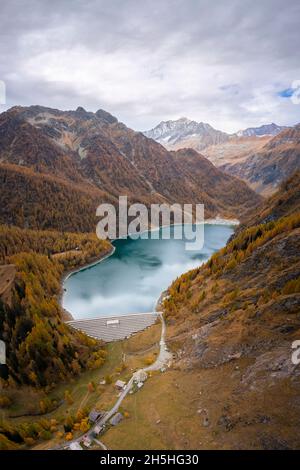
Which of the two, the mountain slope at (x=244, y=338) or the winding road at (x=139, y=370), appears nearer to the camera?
the mountain slope at (x=244, y=338)

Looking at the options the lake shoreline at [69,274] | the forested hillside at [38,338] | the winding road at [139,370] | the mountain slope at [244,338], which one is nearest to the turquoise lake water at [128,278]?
the lake shoreline at [69,274]

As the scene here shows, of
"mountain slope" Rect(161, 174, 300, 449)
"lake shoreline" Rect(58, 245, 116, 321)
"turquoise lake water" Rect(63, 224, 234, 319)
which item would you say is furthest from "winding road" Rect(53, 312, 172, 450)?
"lake shoreline" Rect(58, 245, 116, 321)

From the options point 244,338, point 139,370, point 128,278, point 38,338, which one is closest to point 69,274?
point 128,278

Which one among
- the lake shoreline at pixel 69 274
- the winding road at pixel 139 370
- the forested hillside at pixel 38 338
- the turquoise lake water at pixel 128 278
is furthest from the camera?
the turquoise lake water at pixel 128 278

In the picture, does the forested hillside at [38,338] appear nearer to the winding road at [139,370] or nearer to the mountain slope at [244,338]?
the winding road at [139,370]

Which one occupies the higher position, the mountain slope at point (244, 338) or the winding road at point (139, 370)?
the mountain slope at point (244, 338)

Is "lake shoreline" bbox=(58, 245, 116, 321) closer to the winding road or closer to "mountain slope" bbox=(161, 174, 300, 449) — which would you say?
the winding road

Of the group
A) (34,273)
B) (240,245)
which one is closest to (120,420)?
(240,245)

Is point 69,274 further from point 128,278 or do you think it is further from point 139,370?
point 139,370
